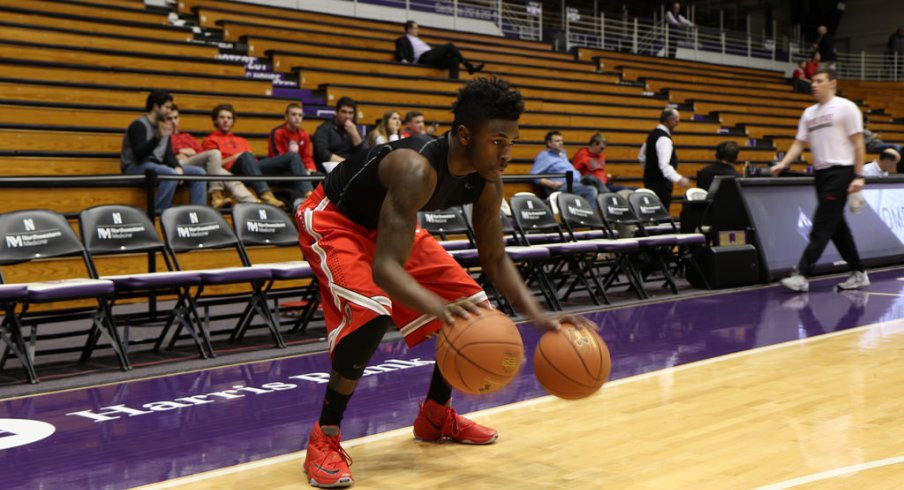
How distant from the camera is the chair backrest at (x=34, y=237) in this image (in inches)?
191

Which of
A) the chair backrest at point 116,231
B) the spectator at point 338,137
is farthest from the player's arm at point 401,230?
the spectator at point 338,137

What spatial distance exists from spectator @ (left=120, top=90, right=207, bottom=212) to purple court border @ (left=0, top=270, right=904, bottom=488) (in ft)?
6.86

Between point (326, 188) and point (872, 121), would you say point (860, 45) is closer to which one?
point (872, 121)

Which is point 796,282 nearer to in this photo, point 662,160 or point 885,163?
point 662,160

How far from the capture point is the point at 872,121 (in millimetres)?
19969

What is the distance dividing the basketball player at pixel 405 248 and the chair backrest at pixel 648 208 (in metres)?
5.06

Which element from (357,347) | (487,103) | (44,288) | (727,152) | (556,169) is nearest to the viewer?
(487,103)

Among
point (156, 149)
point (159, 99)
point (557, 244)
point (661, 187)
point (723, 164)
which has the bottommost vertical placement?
point (557, 244)

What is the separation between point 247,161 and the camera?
288 inches

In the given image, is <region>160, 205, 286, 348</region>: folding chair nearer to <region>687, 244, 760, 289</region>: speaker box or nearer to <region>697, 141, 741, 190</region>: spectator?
<region>687, 244, 760, 289</region>: speaker box

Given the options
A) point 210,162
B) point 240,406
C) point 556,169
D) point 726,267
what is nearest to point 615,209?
point 726,267

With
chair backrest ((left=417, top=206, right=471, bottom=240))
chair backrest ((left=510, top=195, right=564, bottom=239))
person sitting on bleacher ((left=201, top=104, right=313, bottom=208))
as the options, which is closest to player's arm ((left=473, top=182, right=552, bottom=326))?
chair backrest ((left=417, top=206, right=471, bottom=240))

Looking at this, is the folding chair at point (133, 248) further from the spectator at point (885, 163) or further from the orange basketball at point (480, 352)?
the spectator at point (885, 163)

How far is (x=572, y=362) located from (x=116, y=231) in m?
3.48
